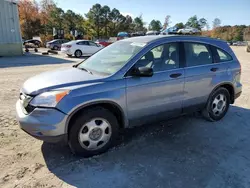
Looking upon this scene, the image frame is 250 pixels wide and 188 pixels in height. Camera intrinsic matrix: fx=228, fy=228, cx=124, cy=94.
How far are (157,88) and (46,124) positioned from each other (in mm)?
1784

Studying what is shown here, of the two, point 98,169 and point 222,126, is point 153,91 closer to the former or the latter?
point 98,169

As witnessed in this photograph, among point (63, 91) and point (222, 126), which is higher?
point (63, 91)

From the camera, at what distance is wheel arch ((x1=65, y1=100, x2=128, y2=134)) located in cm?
306

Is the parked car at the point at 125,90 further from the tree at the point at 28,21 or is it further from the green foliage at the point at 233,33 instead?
the green foliage at the point at 233,33

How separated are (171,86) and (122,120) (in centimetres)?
104

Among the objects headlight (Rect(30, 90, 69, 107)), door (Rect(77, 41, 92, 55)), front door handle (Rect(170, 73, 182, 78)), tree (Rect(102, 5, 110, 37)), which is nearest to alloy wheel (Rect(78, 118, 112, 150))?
headlight (Rect(30, 90, 69, 107))

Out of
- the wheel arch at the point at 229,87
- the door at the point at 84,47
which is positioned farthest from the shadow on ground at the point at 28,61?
the wheel arch at the point at 229,87

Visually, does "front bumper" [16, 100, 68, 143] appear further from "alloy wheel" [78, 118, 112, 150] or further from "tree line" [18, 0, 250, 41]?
"tree line" [18, 0, 250, 41]

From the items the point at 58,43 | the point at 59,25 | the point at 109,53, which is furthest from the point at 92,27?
the point at 109,53

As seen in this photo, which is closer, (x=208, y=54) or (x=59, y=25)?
(x=208, y=54)

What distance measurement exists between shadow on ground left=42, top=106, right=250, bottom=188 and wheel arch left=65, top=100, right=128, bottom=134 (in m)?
0.48

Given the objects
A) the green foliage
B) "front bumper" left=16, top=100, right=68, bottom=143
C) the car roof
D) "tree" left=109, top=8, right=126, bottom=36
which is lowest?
"front bumper" left=16, top=100, right=68, bottom=143

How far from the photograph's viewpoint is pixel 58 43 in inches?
1198

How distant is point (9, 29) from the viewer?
18344 millimetres
